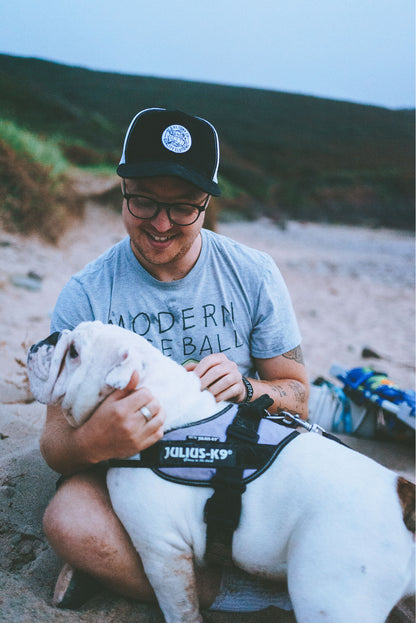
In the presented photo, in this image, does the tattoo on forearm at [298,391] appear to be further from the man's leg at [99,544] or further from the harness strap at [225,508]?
the man's leg at [99,544]

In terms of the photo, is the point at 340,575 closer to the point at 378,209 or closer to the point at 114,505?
the point at 114,505

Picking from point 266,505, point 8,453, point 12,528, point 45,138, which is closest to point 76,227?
point 45,138

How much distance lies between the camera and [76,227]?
863 cm

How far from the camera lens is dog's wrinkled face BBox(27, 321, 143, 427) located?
1791 millimetres

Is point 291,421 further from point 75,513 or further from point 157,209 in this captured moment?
point 157,209

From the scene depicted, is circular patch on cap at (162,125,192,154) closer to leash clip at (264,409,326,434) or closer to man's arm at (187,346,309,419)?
man's arm at (187,346,309,419)

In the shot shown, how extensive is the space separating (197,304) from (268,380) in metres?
0.63

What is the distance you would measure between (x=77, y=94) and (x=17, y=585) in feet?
42.3

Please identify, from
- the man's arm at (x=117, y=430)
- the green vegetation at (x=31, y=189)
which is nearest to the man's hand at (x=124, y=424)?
the man's arm at (x=117, y=430)

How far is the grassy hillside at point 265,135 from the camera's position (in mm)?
10922

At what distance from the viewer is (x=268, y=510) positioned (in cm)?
169

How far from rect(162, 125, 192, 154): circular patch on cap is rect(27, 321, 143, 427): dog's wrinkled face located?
3.17 feet

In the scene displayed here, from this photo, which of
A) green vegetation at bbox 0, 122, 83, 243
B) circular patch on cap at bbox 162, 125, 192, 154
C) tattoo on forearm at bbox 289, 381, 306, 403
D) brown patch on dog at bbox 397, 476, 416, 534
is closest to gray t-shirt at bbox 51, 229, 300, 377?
tattoo on forearm at bbox 289, 381, 306, 403

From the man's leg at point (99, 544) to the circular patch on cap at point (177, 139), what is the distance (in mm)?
1646
